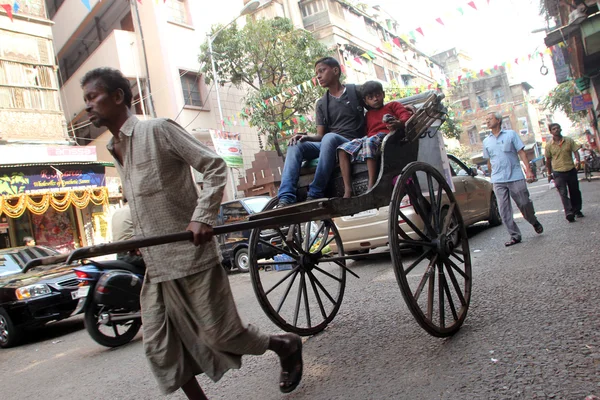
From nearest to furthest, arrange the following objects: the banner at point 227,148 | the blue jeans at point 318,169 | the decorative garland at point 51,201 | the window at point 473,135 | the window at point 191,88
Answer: the blue jeans at point 318,169
the decorative garland at point 51,201
the banner at point 227,148
the window at point 191,88
the window at point 473,135

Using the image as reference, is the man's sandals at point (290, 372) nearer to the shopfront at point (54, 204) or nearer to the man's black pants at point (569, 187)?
the man's black pants at point (569, 187)

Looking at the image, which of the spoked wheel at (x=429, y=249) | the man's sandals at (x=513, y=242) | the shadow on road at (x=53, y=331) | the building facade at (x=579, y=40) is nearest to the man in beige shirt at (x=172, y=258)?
the spoked wheel at (x=429, y=249)

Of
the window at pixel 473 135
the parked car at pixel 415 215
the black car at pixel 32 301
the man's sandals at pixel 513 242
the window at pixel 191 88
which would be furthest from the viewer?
the window at pixel 473 135

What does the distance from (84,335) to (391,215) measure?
5.36 m

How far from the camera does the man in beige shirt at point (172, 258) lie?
2.26 metres

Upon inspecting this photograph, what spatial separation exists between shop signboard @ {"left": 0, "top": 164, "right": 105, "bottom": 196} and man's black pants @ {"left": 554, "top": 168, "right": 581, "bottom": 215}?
13232mm

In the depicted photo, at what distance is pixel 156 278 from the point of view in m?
2.28

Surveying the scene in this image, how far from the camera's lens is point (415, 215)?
637cm

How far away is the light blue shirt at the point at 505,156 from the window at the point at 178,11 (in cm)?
1648

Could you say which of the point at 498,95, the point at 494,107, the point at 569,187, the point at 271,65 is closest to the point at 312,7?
the point at 271,65

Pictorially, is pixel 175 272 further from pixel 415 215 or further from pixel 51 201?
pixel 51 201

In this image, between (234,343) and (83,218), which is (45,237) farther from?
(234,343)

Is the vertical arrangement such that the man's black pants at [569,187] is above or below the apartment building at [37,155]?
below

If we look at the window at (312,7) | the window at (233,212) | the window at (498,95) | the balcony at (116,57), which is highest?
the window at (312,7)
